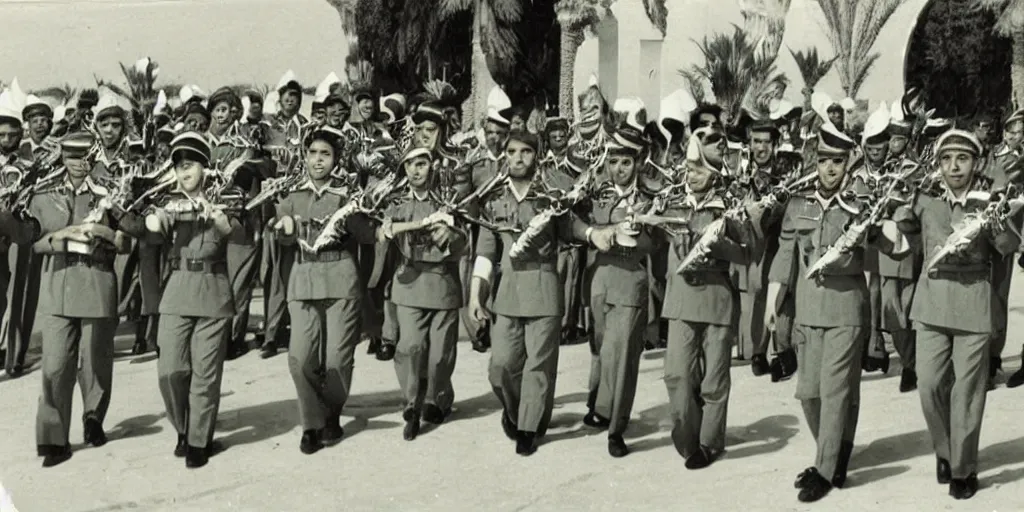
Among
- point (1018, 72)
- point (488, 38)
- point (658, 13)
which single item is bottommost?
point (1018, 72)

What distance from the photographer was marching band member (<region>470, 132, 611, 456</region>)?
28.7 feet

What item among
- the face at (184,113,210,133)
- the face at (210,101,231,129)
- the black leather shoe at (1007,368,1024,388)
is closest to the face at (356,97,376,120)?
the face at (210,101,231,129)

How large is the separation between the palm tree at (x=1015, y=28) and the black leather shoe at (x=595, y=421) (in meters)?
20.2

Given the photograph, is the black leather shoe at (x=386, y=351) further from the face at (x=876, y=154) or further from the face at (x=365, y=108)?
the face at (x=876, y=154)

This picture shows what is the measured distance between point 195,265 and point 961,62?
30700 millimetres

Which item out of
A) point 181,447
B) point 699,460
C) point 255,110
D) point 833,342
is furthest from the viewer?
point 255,110

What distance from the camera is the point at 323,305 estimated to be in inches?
358

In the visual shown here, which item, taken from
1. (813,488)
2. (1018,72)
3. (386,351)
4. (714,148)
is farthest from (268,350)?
(1018,72)

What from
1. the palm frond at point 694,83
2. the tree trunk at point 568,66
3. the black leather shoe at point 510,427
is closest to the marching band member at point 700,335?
the black leather shoe at point 510,427

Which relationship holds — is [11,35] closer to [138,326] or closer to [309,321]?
[138,326]

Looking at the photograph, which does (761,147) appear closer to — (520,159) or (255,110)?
(520,159)

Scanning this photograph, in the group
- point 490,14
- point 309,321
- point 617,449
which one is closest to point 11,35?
point 490,14

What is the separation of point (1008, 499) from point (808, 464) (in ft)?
3.86

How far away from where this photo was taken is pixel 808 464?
842 centimetres
